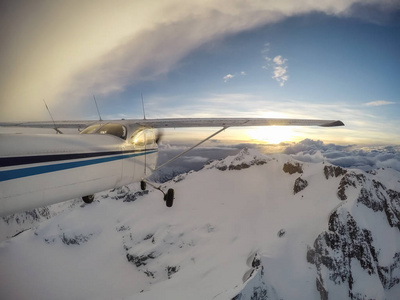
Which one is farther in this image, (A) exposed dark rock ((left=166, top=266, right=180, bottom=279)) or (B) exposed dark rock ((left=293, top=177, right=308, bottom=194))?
(B) exposed dark rock ((left=293, top=177, right=308, bottom=194))

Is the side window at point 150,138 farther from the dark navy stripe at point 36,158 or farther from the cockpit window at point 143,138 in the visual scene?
the dark navy stripe at point 36,158

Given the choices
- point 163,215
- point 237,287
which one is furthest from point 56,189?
point 163,215

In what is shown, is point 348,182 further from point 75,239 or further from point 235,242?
point 75,239

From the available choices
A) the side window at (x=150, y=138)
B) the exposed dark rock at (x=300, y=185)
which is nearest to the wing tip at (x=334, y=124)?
the side window at (x=150, y=138)

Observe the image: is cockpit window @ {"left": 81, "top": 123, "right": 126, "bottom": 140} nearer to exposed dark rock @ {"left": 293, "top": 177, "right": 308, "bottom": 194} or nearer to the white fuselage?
the white fuselage

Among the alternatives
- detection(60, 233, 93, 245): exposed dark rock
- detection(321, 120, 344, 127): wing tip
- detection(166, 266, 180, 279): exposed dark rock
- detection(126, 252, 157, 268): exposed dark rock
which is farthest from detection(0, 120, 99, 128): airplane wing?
detection(60, 233, 93, 245): exposed dark rock

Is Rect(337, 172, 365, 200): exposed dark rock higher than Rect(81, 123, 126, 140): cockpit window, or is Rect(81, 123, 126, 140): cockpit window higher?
Rect(81, 123, 126, 140): cockpit window
